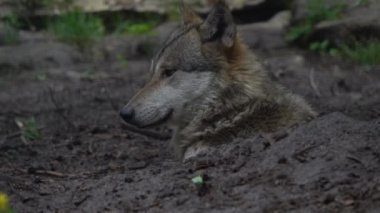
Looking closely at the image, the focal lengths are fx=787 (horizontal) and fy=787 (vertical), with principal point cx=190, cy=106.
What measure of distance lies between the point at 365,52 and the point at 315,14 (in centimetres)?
148

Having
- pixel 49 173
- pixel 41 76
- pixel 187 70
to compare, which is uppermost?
pixel 187 70

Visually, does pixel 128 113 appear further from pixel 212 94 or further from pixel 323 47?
pixel 323 47

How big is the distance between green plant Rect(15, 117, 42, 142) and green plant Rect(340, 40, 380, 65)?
460 cm

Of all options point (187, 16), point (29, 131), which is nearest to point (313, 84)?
point (187, 16)

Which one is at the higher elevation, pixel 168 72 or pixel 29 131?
pixel 168 72

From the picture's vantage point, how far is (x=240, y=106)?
580 centimetres

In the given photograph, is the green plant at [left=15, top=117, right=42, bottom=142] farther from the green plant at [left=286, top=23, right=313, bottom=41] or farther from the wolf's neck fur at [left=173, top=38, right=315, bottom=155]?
the green plant at [left=286, top=23, right=313, bottom=41]

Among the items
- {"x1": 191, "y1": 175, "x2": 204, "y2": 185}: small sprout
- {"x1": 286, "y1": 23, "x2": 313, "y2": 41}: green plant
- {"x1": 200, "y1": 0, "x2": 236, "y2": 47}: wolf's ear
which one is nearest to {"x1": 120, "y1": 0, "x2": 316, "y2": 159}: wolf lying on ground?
{"x1": 200, "y1": 0, "x2": 236, "y2": 47}: wolf's ear

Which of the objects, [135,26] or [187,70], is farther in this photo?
[135,26]

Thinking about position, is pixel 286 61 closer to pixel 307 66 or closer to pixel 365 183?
pixel 307 66

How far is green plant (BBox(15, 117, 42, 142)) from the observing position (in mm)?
7464

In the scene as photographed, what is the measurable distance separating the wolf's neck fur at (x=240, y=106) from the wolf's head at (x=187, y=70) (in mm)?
61

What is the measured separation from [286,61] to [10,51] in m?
3.79

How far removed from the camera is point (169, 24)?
12172 millimetres
